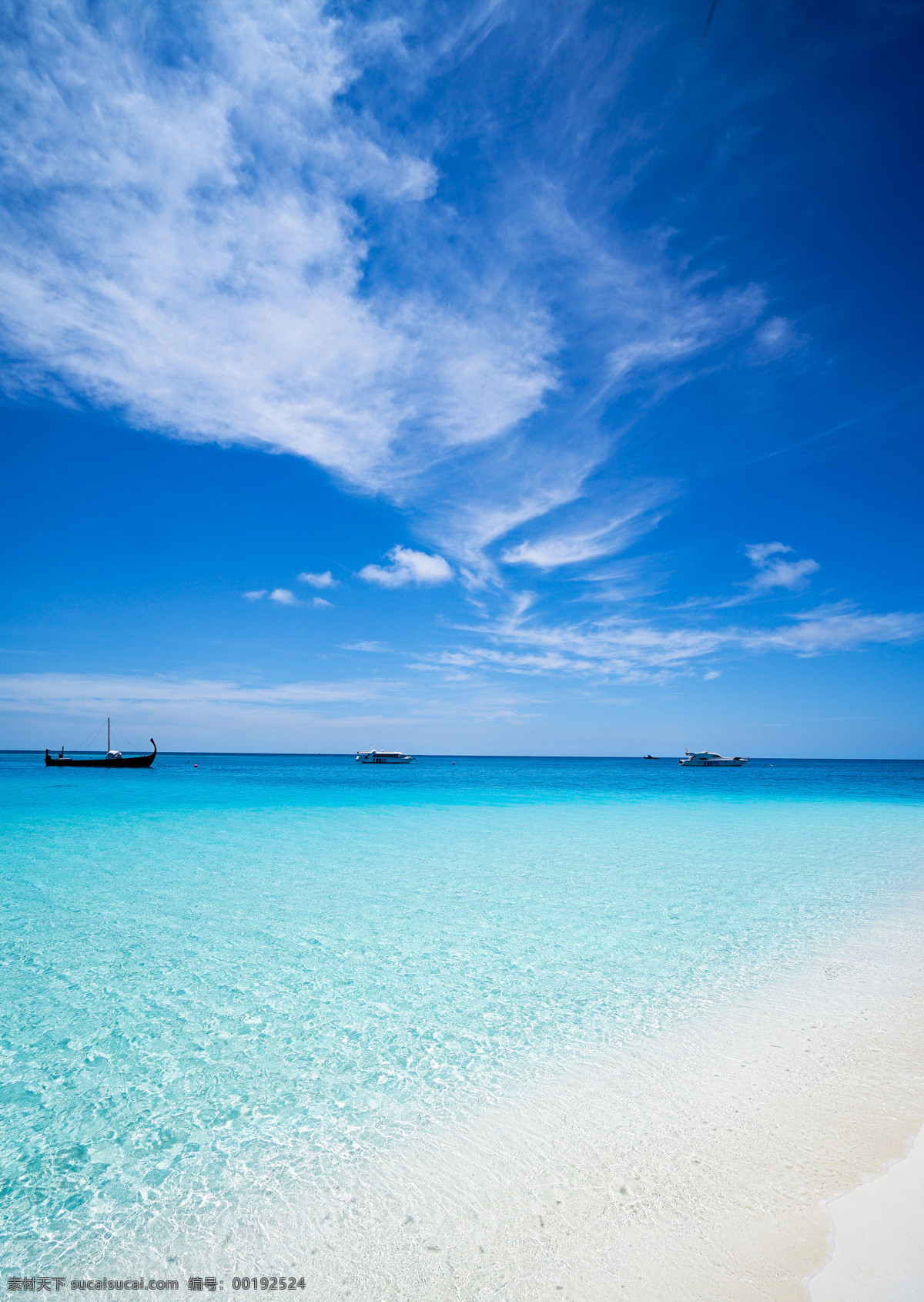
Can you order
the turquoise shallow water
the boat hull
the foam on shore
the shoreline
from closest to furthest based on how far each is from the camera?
the shoreline, the foam on shore, the turquoise shallow water, the boat hull

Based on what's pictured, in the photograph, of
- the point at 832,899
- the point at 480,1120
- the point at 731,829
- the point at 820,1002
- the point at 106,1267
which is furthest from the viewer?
the point at 731,829

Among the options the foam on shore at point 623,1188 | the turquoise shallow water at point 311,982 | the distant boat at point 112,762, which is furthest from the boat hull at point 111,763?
the foam on shore at point 623,1188

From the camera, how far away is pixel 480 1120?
4.35 meters

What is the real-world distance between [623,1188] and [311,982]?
4.47 metres

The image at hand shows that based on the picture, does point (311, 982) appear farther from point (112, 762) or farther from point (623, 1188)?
point (112, 762)

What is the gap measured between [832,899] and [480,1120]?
9575 mm

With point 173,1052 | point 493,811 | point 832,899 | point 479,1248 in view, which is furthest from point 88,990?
point 493,811

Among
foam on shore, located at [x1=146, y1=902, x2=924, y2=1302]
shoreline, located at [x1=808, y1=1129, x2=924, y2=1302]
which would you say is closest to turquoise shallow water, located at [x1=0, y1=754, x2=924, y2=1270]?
foam on shore, located at [x1=146, y1=902, x2=924, y2=1302]

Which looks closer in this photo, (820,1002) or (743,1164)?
(743,1164)

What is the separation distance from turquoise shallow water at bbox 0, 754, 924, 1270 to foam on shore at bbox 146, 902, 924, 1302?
0.35 m

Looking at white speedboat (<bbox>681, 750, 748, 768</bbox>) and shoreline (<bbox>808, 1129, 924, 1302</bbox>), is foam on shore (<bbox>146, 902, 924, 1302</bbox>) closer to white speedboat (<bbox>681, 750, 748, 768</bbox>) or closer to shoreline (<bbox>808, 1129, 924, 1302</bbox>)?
shoreline (<bbox>808, 1129, 924, 1302</bbox>)

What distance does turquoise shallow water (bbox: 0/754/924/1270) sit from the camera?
13.1 ft

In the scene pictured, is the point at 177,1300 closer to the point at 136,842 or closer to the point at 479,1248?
the point at 479,1248

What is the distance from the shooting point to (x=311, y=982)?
7031 mm
